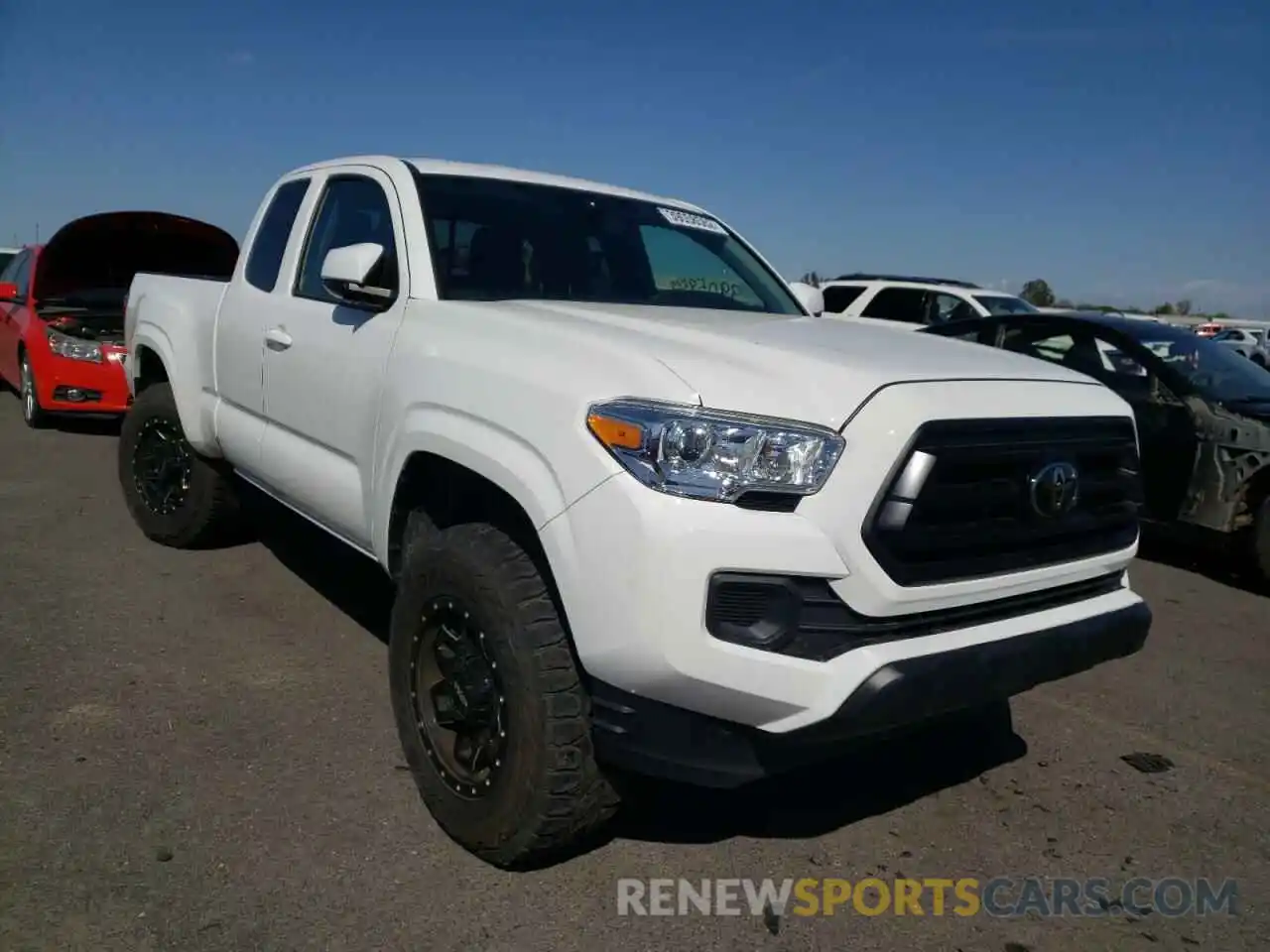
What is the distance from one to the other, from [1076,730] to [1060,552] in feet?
4.66

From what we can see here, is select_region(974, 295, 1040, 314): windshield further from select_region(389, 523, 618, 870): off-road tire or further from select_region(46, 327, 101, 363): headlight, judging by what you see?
select_region(389, 523, 618, 870): off-road tire

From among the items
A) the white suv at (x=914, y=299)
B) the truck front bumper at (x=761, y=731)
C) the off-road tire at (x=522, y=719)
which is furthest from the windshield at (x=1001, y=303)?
the off-road tire at (x=522, y=719)

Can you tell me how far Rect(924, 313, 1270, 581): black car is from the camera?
5.95 meters

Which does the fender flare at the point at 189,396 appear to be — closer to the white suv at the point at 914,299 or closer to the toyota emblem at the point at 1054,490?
the toyota emblem at the point at 1054,490

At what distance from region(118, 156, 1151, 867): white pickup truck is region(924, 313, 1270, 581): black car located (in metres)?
3.25

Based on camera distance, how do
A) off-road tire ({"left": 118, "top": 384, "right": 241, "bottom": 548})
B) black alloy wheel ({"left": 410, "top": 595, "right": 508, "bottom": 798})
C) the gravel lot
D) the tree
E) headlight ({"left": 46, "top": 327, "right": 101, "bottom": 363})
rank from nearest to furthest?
the gravel lot → black alloy wheel ({"left": 410, "top": 595, "right": 508, "bottom": 798}) → off-road tire ({"left": 118, "top": 384, "right": 241, "bottom": 548}) → headlight ({"left": 46, "top": 327, "right": 101, "bottom": 363}) → the tree

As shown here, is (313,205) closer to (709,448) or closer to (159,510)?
(159,510)

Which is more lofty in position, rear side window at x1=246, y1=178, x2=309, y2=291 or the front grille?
rear side window at x1=246, y1=178, x2=309, y2=291

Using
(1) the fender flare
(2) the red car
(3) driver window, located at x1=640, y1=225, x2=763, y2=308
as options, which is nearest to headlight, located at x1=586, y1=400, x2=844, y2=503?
(3) driver window, located at x1=640, y1=225, x2=763, y2=308

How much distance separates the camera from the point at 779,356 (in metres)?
2.64

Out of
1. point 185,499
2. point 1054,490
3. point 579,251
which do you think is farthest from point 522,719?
point 185,499

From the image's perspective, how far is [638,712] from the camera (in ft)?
7.72

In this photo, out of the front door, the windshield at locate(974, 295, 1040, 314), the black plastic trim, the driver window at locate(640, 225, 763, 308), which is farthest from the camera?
the windshield at locate(974, 295, 1040, 314)

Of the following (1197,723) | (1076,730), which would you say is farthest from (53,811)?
(1197,723)
